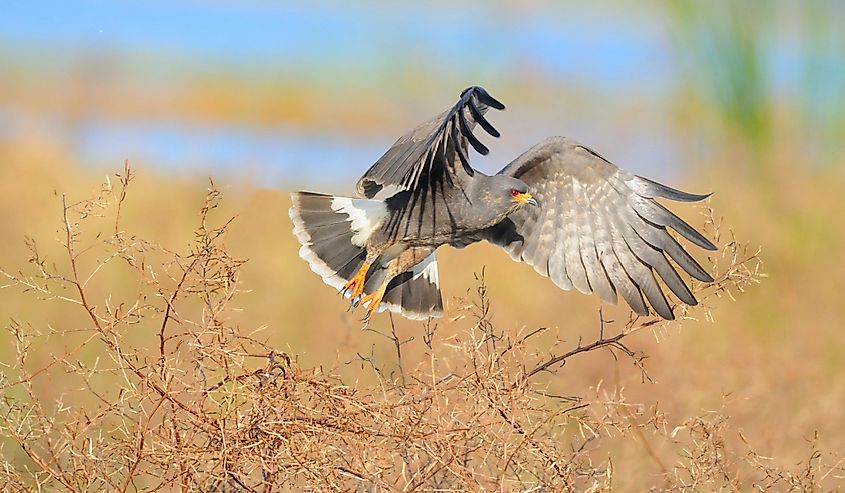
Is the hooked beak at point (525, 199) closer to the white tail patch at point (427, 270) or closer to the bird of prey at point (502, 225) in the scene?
the bird of prey at point (502, 225)

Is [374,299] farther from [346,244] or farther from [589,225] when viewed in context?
[589,225]

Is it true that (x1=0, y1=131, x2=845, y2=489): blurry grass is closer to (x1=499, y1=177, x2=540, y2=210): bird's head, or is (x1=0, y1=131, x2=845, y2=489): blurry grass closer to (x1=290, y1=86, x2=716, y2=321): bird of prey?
(x1=290, y1=86, x2=716, y2=321): bird of prey

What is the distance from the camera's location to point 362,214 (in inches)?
207

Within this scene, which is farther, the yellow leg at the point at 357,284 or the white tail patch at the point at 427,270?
the white tail patch at the point at 427,270

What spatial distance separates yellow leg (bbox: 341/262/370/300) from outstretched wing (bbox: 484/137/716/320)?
0.65m

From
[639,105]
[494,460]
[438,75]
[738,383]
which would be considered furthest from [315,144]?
[494,460]

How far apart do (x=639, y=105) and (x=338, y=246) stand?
9287 mm

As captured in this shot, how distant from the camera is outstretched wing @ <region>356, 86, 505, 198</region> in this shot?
4.17 meters

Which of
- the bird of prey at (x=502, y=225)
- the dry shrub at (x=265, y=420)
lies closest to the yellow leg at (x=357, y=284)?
the bird of prey at (x=502, y=225)

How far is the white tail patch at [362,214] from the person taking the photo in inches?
205

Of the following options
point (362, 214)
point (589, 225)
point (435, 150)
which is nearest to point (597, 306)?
point (589, 225)

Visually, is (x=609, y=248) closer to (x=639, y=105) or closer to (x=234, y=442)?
(x=234, y=442)

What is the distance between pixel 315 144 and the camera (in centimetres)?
1416

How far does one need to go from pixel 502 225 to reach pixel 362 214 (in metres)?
0.69
